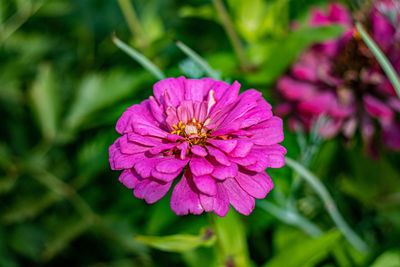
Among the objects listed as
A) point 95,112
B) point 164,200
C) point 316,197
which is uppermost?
point 95,112

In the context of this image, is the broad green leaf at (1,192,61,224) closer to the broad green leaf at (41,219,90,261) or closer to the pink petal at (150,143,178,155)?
the broad green leaf at (41,219,90,261)

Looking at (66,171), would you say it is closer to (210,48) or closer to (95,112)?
(95,112)

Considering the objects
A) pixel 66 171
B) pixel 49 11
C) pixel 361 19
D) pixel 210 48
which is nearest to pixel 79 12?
pixel 49 11

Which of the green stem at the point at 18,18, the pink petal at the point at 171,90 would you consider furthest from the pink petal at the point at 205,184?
the green stem at the point at 18,18

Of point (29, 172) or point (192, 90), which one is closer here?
point (192, 90)

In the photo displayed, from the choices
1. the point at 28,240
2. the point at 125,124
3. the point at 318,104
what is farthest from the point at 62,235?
the point at 318,104

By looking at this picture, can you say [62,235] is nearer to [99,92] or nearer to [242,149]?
[99,92]
